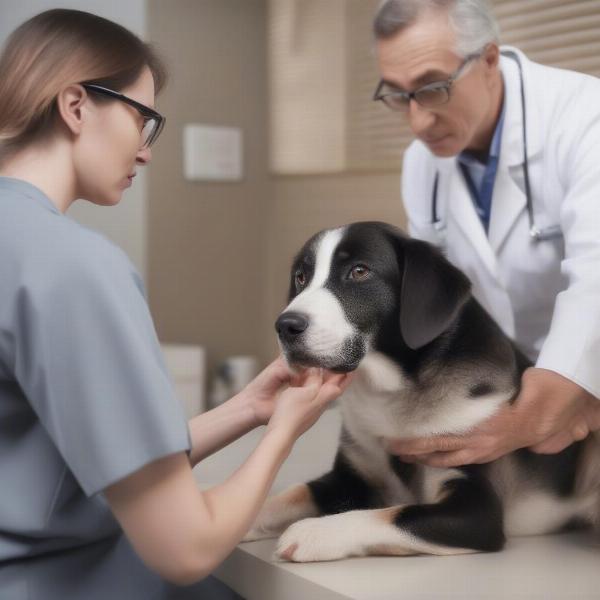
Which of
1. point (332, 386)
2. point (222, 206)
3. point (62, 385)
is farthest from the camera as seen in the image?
point (222, 206)

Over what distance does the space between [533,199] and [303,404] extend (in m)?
0.77

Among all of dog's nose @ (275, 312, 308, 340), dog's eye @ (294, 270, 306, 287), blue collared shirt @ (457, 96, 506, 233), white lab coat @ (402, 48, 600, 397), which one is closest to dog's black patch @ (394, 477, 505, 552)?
dog's nose @ (275, 312, 308, 340)

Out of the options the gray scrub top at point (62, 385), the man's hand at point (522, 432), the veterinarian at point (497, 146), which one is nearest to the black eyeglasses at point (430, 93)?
the veterinarian at point (497, 146)

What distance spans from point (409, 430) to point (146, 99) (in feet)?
1.60

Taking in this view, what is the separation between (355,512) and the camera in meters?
0.95

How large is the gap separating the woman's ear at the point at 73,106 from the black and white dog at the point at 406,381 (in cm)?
31

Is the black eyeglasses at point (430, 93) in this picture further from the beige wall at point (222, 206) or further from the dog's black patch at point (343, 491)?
the beige wall at point (222, 206)

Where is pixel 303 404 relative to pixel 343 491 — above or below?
above

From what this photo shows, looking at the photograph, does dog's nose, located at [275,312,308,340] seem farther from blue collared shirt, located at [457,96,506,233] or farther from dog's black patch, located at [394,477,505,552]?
blue collared shirt, located at [457,96,506,233]

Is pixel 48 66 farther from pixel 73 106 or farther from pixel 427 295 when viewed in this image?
pixel 427 295

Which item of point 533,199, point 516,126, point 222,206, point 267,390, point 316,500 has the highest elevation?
point 516,126

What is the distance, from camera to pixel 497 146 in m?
1.56

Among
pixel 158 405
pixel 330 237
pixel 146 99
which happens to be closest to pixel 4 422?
pixel 158 405

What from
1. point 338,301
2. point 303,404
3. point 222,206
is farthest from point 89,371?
point 222,206
